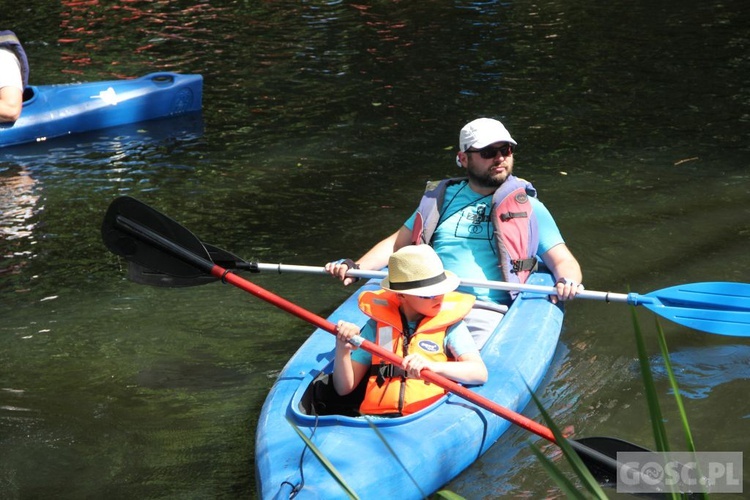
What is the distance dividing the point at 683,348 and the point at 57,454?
3.05m

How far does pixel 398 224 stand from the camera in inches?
270

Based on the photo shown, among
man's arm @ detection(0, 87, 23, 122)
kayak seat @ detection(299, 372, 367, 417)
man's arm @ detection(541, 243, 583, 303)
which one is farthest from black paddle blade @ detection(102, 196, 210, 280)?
man's arm @ detection(0, 87, 23, 122)

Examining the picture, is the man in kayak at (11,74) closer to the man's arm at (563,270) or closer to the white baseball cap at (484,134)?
the white baseball cap at (484,134)

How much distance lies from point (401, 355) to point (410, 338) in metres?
0.08

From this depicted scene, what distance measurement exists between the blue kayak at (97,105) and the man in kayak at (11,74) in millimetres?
446

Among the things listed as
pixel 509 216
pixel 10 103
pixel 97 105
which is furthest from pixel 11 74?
pixel 509 216

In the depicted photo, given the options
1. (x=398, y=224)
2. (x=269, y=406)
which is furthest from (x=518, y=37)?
(x=269, y=406)

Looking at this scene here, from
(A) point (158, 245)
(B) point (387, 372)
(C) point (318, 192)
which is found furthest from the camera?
(C) point (318, 192)

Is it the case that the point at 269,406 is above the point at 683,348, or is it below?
above

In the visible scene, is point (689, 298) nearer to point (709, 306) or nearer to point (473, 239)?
point (709, 306)

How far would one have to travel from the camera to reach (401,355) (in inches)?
155

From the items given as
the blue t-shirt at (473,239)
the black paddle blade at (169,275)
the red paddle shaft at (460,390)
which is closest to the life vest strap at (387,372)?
the red paddle shaft at (460,390)

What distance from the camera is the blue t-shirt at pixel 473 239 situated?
4844 millimetres

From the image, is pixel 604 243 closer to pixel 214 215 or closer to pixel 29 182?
pixel 214 215
